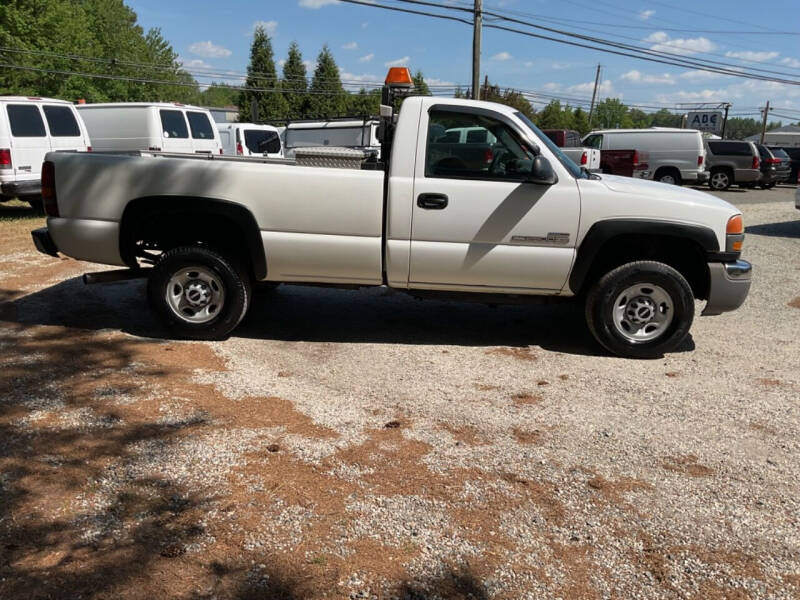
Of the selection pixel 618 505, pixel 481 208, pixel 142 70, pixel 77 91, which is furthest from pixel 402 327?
pixel 142 70

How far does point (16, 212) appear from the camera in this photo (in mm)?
13023

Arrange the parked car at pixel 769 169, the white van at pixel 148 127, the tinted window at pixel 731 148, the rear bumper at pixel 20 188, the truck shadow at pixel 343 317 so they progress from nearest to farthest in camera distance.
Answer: the truck shadow at pixel 343 317, the rear bumper at pixel 20 188, the white van at pixel 148 127, the tinted window at pixel 731 148, the parked car at pixel 769 169

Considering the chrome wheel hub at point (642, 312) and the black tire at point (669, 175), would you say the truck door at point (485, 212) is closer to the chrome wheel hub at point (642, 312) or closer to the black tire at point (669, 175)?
the chrome wheel hub at point (642, 312)

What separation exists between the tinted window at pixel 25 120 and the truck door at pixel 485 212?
9.51 meters

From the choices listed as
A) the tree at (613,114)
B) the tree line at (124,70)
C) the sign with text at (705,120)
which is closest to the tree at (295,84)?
the tree line at (124,70)

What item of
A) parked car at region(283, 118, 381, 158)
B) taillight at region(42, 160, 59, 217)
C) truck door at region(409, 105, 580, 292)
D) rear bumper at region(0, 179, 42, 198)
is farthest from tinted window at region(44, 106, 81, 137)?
truck door at region(409, 105, 580, 292)

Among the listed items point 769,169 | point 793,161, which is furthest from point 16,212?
point 793,161

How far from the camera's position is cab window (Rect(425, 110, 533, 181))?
16.4ft

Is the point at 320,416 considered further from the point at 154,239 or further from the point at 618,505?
the point at 154,239

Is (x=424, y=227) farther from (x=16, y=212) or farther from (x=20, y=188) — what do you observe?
(x=16, y=212)

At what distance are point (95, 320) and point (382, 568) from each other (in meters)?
4.32

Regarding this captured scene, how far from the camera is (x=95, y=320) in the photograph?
19.3 feet

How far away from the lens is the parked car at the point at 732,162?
2297cm

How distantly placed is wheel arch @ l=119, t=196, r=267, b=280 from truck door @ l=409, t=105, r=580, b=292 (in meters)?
1.26
